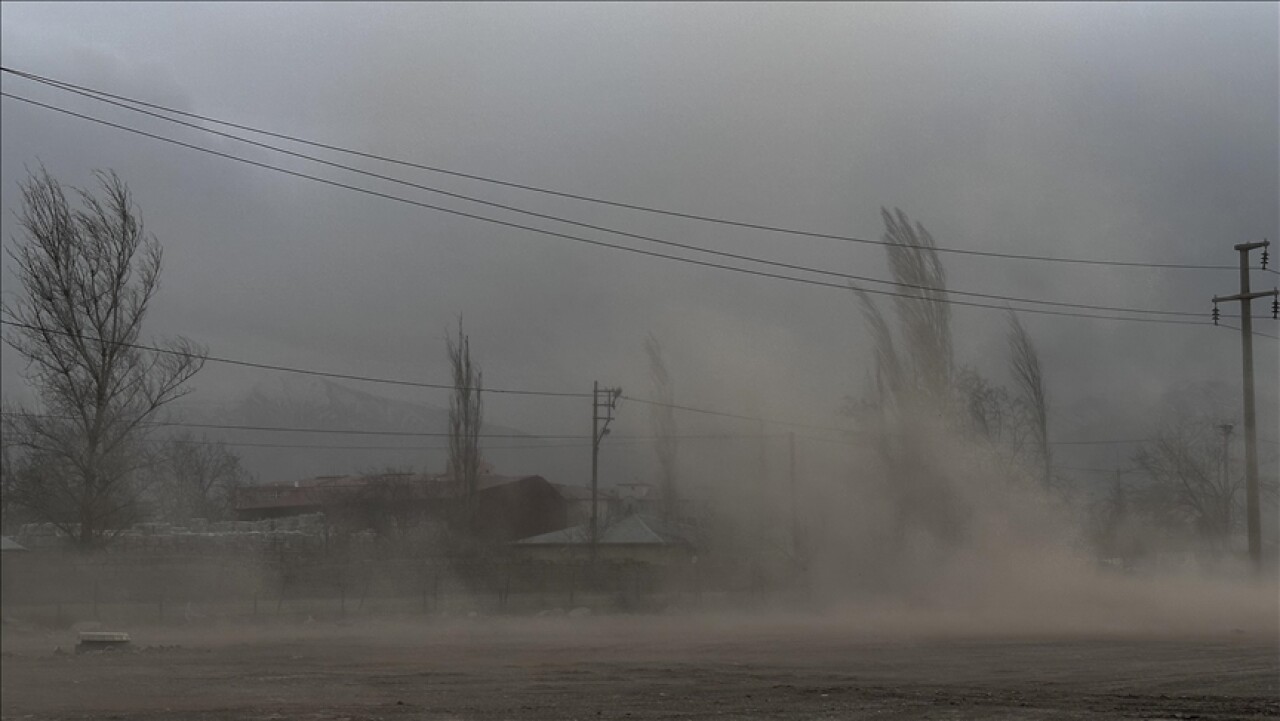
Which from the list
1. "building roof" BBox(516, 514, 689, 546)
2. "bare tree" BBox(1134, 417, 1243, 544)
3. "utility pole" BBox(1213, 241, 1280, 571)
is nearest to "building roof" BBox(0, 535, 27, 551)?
"utility pole" BBox(1213, 241, 1280, 571)

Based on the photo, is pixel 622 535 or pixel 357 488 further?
pixel 357 488

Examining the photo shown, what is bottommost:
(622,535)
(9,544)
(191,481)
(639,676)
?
(639,676)

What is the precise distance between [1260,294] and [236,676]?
37.4 m

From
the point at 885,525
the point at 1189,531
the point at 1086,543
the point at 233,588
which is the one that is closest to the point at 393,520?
the point at 885,525

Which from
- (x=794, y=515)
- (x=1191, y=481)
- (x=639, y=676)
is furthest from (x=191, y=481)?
(x=1191, y=481)

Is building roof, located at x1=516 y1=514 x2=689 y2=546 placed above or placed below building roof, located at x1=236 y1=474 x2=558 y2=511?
below

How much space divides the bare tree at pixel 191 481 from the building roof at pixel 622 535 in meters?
25.0

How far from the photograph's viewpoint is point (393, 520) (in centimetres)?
5862

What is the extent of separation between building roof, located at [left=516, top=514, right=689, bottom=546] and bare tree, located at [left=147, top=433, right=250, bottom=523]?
25.0 meters

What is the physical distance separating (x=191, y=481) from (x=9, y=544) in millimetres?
16529

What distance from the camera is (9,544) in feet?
33.1

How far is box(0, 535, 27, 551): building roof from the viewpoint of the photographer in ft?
32.8

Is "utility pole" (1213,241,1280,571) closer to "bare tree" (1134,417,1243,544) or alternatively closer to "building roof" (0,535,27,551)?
"bare tree" (1134,417,1243,544)

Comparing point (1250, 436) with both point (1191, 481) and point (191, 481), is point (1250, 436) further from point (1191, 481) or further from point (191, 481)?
point (191, 481)
